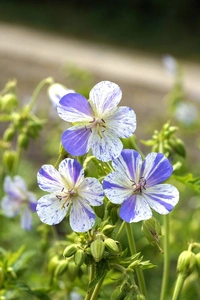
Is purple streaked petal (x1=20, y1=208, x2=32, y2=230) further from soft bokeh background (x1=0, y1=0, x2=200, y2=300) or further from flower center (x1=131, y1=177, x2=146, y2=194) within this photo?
soft bokeh background (x1=0, y1=0, x2=200, y2=300)

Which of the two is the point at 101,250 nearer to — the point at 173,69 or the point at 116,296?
the point at 116,296

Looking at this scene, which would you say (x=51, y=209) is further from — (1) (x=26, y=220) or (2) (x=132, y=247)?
(1) (x=26, y=220)

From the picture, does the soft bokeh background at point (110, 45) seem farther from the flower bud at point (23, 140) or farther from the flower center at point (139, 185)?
the flower center at point (139, 185)

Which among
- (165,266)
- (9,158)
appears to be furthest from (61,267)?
(9,158)

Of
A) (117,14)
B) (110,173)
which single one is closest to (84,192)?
(110,173)

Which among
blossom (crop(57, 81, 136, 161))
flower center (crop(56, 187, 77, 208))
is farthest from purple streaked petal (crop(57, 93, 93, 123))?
flower center (crop(56, 187, 77, 208))

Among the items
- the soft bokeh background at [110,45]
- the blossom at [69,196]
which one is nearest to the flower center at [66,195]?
the blossom at [69,196]
